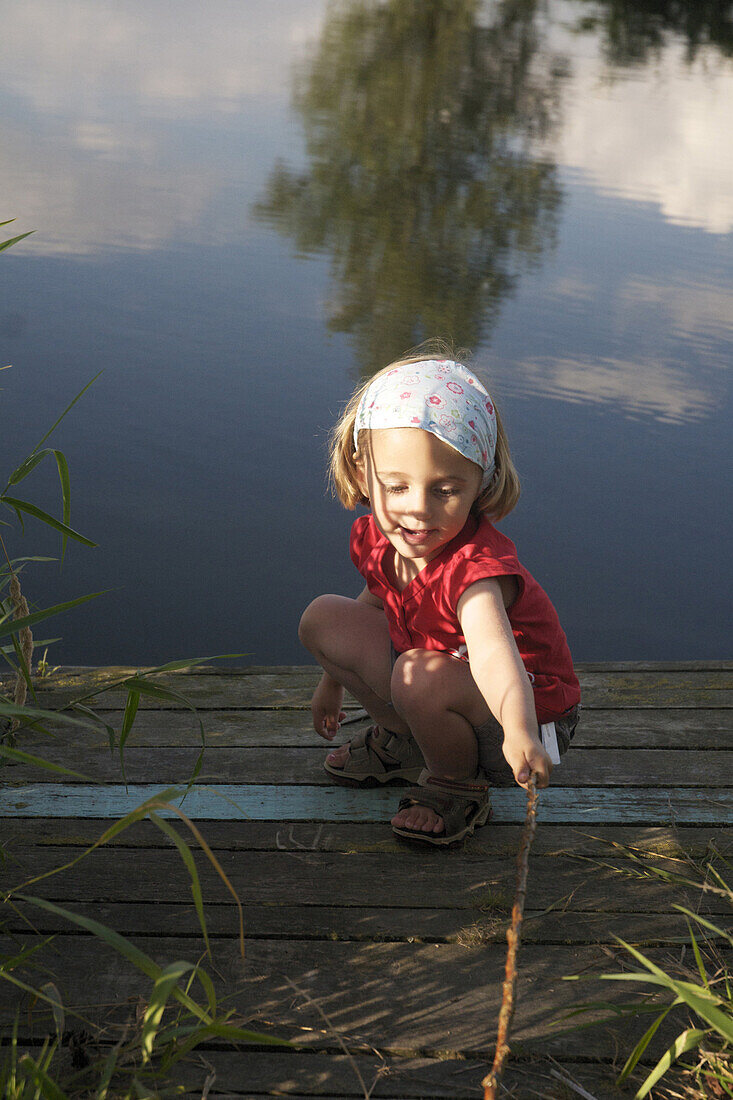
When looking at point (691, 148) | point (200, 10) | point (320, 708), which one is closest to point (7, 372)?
point (320, 708)

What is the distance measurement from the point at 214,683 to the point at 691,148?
46.1 feet

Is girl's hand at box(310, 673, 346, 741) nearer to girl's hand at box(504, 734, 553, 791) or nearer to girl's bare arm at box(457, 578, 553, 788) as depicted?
girl's bare arm at box(457, 578, 553, 788)

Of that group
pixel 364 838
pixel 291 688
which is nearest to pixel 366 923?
pixel 364 838

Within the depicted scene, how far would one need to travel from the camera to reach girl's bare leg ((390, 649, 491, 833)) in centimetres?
193

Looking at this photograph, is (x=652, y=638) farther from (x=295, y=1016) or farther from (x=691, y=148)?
(x=691, y=148)

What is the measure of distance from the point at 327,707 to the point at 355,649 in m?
0.18

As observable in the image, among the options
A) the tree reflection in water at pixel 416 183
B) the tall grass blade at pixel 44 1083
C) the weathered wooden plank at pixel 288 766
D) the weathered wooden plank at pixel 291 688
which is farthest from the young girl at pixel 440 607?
the tree reflection in water at pixel 416 183

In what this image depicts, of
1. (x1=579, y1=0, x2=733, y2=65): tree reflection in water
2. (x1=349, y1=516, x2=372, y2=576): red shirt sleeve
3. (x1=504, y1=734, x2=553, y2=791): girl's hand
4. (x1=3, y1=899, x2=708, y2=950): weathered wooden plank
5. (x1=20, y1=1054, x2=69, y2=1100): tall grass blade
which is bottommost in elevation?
(x1=3, y1=899, x2=708, y2=950): weathered wooden plank

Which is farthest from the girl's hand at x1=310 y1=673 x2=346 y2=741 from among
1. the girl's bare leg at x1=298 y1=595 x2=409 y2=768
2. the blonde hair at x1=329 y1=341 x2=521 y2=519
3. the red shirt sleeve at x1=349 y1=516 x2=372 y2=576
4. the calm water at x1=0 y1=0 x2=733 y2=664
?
the calm water at x1=0 y1=0 x2=733 y2=664

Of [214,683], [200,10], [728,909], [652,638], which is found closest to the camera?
[728,909]

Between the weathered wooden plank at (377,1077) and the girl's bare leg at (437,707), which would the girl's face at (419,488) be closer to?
the girl's bare leg at (437,707)

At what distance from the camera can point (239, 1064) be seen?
1.38 meters

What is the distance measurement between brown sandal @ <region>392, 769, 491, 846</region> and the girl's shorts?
4 centimetres

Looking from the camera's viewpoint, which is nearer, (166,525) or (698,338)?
(166,525)
